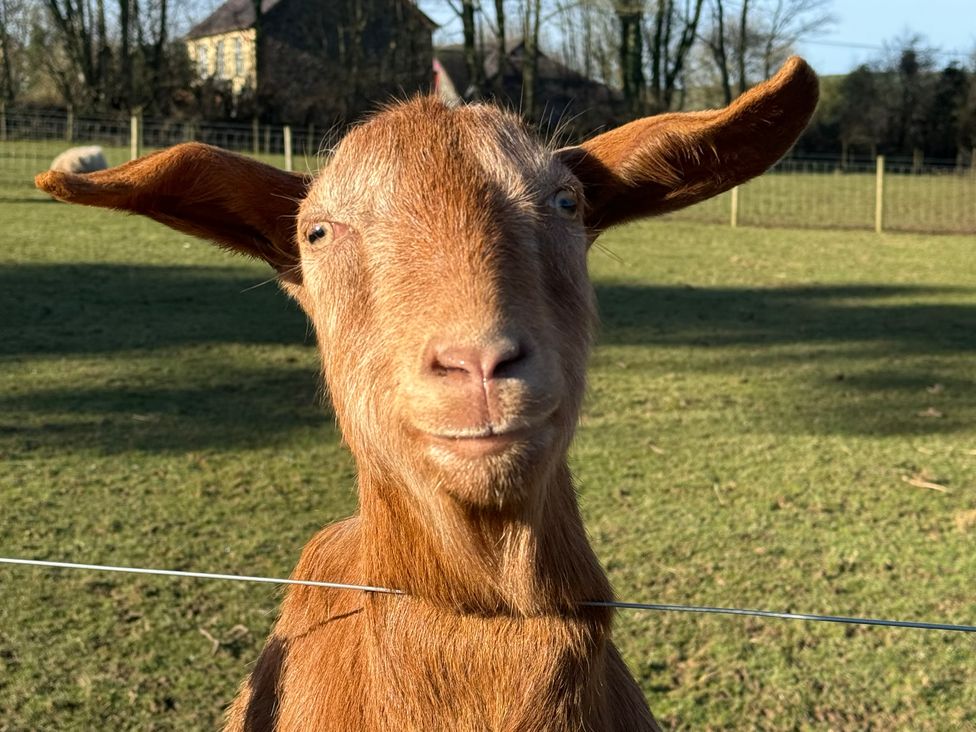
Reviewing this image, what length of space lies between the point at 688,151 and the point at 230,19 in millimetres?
41361

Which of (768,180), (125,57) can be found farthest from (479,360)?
(125,57)

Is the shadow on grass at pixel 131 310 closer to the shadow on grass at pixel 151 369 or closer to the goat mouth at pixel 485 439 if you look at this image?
the shadow on grass at pixel 151 369

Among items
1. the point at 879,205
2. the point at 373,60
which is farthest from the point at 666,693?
the point at 373,60

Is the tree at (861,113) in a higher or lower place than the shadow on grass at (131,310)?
higher

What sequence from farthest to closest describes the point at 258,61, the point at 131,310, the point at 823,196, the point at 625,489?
1. the point at 258,61
2. the point at 823,196
3. the point at 131,310
4. the point at 625,489

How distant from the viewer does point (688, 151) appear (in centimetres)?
273

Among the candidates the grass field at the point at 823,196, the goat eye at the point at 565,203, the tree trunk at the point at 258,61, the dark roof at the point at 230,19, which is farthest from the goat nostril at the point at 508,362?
the dark roof at the point at 230,19

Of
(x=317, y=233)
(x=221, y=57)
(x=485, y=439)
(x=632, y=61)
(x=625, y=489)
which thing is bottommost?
(x=625, y=489)

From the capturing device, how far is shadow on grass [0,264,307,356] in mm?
10094

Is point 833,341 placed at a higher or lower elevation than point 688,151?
lower

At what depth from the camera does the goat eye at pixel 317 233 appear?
2.58 m

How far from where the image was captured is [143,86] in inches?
1350

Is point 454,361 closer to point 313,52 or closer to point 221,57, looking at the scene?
point 313,52

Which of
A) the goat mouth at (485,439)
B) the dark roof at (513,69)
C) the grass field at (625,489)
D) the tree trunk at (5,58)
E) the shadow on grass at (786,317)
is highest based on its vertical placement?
the dark roof at (513,69)
